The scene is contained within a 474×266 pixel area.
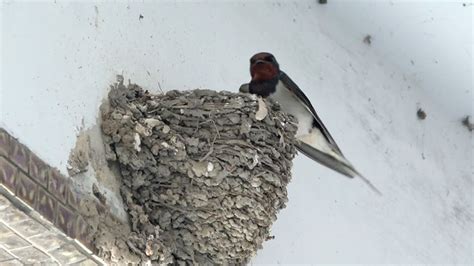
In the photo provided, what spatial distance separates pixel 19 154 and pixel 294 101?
1.41 meters

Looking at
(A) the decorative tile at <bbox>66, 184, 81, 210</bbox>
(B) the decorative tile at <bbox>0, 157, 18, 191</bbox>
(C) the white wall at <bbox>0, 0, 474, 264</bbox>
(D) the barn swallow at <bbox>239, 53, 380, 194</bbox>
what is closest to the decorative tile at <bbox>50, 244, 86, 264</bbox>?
(A) the decorative tile at <bbox>66, 184, 81, 210</bbox>

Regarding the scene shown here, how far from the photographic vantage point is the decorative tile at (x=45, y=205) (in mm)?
3055

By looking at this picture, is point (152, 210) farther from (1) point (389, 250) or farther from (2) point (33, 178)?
(1) point (389, 250)

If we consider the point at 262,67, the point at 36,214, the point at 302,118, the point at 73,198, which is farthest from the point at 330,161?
the point at 36,214

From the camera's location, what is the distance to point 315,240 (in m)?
4.43

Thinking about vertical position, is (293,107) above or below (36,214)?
above

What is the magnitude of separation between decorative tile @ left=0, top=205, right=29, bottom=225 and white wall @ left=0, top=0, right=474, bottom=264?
0.22m

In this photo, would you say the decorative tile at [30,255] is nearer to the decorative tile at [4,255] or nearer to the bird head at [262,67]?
the decorative tile at [4,255]

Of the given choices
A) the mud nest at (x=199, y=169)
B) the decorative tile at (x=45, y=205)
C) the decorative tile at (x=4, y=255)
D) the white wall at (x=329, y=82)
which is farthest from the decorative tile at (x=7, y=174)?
the mud nest at (x=199, y=169)

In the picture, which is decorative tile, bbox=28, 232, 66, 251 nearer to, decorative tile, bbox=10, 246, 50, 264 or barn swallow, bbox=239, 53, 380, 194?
decorative tile, bbox=10, 246, 50, 264

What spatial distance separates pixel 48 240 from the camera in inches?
125

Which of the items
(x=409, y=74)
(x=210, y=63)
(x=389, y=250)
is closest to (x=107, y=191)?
(x=210, y=63)

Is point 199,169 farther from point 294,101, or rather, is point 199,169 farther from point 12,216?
point 294,101

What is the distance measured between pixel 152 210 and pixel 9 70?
0.70 metres
